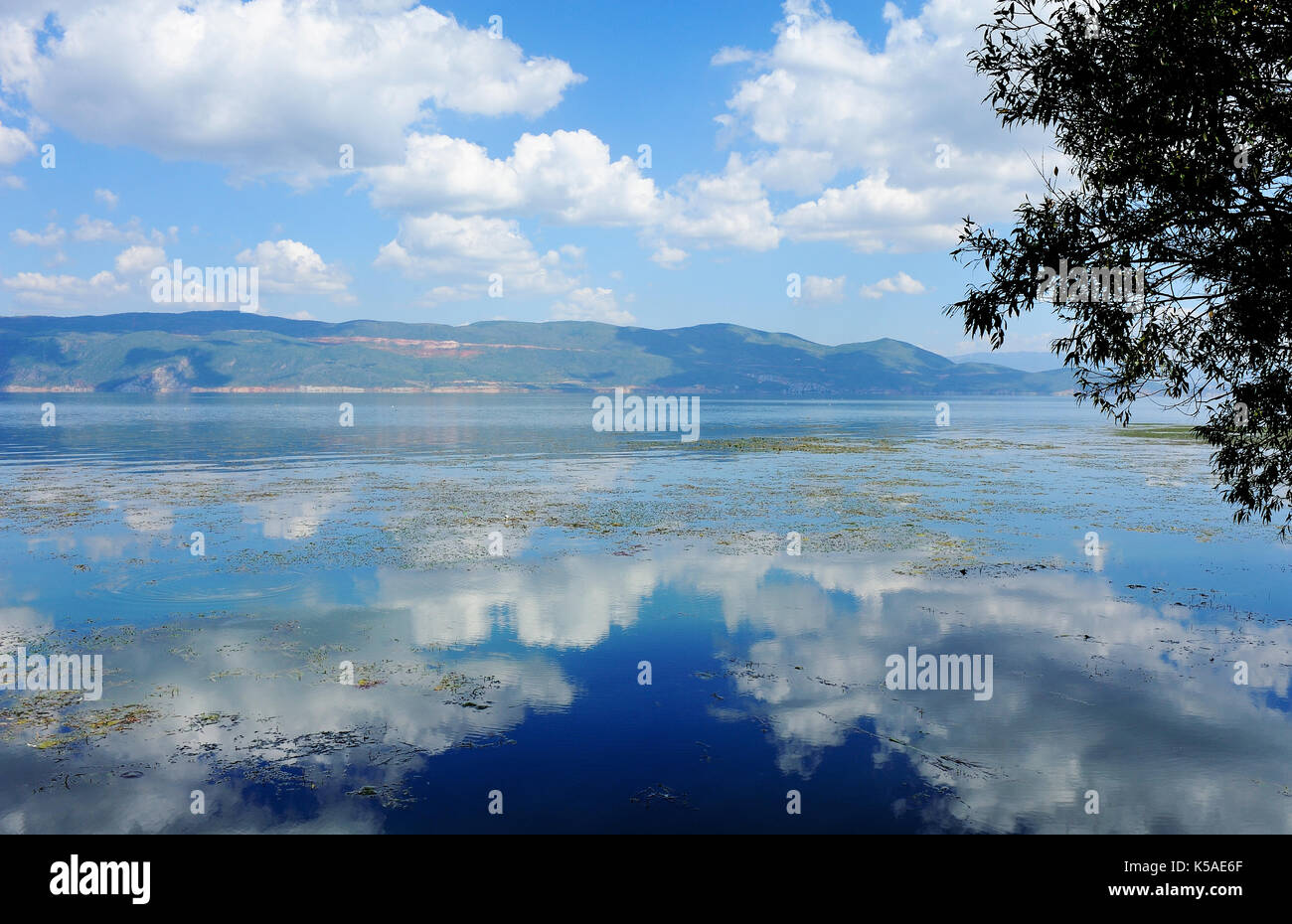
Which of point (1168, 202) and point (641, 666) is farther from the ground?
point (1168, 202)

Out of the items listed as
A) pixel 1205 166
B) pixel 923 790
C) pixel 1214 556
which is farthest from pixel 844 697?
pixel 1214 556

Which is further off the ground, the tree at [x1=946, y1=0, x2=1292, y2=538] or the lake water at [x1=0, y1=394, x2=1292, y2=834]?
the tree at [x1=946, y1=0, x2=1292, y2=538]

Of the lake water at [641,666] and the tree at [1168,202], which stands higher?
the tree at [1168,202]

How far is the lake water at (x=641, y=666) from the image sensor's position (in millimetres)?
11922

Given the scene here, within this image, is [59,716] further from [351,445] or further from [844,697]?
[351,445]

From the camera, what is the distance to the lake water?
1192 centimetres

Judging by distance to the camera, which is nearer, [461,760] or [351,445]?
[461,760]

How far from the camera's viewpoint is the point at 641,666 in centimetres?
1780
